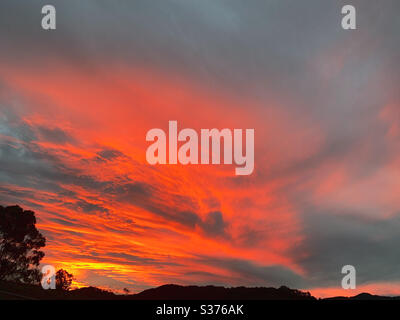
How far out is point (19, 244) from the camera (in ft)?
238

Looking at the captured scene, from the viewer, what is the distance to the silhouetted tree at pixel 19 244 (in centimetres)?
7075

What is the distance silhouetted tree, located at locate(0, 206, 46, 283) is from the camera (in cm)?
7075
